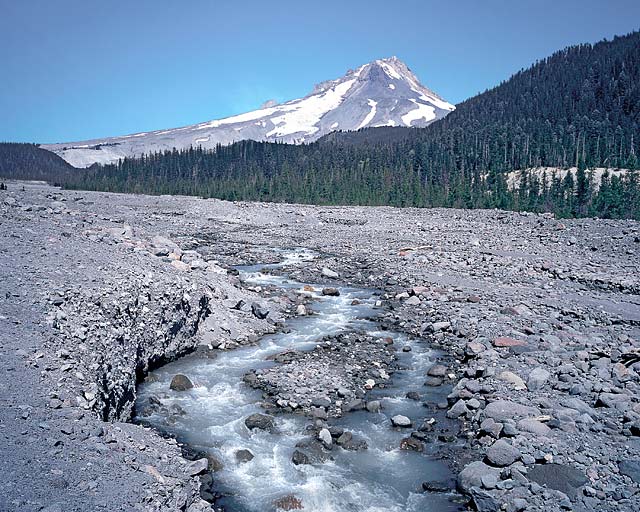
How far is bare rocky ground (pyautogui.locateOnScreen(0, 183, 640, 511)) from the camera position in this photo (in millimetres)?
6766

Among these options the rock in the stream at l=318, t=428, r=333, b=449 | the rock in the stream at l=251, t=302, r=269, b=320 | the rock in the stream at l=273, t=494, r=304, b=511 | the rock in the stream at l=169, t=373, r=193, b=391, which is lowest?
the rock in the stream at l=273, t=494, r=304, b=511

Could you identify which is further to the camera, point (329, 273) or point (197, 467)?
point (329, 273)

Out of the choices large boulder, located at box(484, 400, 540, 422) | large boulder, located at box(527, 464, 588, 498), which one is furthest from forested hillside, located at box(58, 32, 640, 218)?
large boulder, located at box(527, 464, 588, 498)

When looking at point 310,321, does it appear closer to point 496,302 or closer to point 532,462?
point 496,302

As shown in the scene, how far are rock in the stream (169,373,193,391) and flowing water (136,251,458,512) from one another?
0.13 metres

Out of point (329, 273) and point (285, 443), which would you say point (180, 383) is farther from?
point (329, 273)

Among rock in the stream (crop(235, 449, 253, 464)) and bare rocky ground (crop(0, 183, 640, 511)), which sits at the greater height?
bare rocky ground (crop(0, 183, 640, 511))

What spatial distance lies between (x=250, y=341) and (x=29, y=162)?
533 ft

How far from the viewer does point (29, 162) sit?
489 ft

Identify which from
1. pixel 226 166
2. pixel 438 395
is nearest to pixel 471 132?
pixel 226 166

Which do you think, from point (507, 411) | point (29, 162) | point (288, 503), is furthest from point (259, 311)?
point (29, 162)

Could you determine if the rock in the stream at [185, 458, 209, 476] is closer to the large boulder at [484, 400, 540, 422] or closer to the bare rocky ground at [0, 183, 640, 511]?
the bare rocky ground at [0, 183, 640, 511]

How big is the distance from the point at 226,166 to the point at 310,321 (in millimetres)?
90962

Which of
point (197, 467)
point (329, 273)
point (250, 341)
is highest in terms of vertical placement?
point (329, 273)
